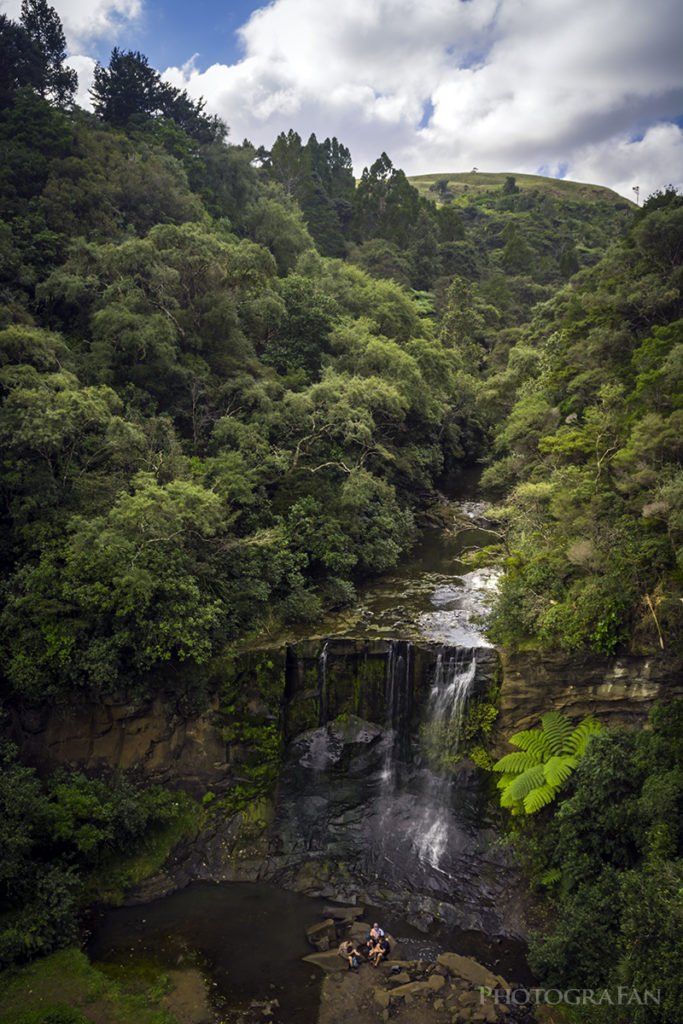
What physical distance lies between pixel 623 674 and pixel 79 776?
14.2m

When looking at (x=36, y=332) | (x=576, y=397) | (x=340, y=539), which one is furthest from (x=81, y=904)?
(x=576, y=397)

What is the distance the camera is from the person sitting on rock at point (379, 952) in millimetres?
13242

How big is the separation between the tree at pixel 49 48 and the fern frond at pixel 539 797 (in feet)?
149

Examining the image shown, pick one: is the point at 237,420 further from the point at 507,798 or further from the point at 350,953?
the point at 350,953

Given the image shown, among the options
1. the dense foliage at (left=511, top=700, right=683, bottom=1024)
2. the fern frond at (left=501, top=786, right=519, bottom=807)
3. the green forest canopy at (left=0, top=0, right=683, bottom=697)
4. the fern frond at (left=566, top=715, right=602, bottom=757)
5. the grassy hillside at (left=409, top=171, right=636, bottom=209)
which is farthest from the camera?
the grassy hillside at (left=409, top=171, right=636, bottom=209)

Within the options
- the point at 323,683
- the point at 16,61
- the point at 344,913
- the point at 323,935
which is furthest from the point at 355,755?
the point at 16,61

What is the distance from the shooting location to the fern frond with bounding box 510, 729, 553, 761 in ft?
48.7

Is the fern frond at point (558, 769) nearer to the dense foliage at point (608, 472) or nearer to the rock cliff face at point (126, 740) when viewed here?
the dense foliage at point (608, 472)

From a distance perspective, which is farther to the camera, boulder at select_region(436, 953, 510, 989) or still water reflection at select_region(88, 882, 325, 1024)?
still water reflection at select_region(88, 882, 325, 1024)

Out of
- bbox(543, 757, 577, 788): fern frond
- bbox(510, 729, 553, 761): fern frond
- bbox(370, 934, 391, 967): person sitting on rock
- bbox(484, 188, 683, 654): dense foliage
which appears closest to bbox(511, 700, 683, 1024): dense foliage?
bbox(543, 757, 577, 788): fern frond

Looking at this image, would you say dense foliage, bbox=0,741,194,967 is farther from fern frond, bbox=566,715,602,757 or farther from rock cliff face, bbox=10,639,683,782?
fern frond, bbox=566,715,602,757

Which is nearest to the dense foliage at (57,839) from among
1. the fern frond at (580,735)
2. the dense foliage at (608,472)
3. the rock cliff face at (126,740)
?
the rock cliff face at (126,740)

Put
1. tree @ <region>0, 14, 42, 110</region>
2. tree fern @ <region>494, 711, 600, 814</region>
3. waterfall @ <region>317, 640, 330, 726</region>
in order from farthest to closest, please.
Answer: tree @ <region>0, 14, 42, 110</region>, waterfall @ <region>317, 640, 330, 726</region>, tree fern @ <region>494, 711, 600, 814</region>

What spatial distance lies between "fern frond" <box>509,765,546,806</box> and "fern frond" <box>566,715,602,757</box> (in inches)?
41.6
